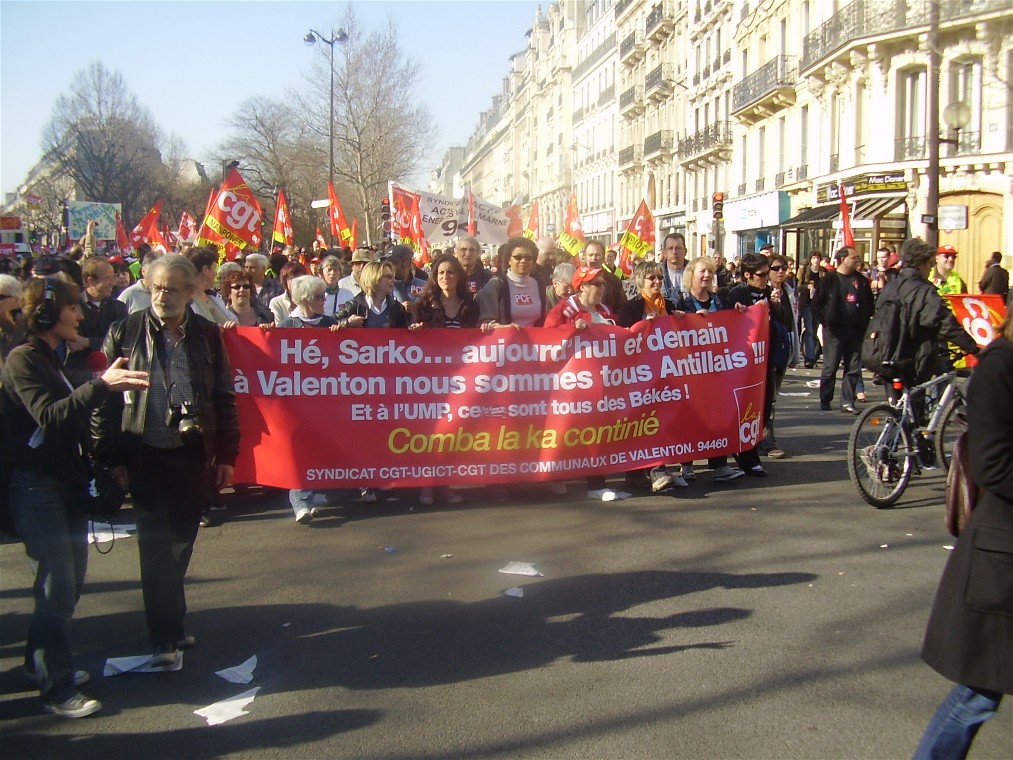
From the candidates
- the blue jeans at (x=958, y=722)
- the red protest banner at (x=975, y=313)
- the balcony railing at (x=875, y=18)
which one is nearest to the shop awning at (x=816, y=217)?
the balcony railing at (x=875, y=18)

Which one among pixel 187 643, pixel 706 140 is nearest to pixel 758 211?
pixel 706 140

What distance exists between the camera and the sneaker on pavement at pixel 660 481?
7.70 meters

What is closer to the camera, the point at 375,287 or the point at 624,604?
the point at 624,604

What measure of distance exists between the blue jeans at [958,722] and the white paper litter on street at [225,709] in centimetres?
262

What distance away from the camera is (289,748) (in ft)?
12.1

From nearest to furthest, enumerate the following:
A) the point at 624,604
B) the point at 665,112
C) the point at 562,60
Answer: the point at 624,604 < the point at 665,112 < the point at 562,60

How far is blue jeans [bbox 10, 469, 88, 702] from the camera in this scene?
4.00m

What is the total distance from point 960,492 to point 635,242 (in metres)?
15.1

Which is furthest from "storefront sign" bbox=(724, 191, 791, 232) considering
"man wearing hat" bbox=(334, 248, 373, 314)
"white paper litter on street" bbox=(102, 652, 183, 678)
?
"white paper litter on street" bbox=(102, 652, 183, 678)

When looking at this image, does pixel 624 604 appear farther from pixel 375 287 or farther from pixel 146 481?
pixel 375 287

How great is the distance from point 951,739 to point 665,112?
6099 cm

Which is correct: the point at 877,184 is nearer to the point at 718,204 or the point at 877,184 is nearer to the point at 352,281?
the point at 718,204

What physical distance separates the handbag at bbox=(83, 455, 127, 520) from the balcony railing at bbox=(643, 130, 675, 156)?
2256 inches

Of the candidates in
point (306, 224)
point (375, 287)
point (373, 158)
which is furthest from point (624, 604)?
point (306, 224)
